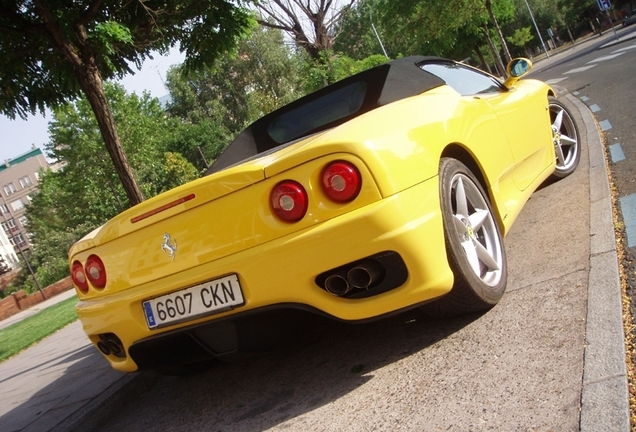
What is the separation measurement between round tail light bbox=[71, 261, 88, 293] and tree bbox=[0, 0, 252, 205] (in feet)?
9.55

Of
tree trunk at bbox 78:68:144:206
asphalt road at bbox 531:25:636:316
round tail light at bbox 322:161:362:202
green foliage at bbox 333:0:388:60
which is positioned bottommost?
asphalt road at bbox 531:25:636:316

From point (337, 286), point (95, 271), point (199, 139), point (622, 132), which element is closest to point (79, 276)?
point (95, 271)

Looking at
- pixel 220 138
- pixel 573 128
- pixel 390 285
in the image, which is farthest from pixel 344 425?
pixel 220 138

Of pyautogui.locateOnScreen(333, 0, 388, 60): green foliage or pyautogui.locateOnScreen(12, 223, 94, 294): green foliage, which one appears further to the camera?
pyautogui.locateOnScreen(333, 0, 388, 60): green foliage

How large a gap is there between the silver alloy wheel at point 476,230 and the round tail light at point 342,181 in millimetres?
572

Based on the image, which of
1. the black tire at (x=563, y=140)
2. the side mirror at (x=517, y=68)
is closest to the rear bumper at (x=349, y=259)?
the side mirror at (x=517, y=68)

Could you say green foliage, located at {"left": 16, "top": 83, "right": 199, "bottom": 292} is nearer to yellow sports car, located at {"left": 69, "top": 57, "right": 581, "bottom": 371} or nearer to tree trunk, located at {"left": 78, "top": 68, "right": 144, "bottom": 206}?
tree trunk, located at {"left": 78, "top": 68, "right": 144, "bottom": 206}

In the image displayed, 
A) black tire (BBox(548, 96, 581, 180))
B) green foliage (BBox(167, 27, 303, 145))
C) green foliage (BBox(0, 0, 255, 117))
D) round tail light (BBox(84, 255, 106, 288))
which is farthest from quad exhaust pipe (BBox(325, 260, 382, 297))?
green foliage (BBox(167, 27, 303, 145))

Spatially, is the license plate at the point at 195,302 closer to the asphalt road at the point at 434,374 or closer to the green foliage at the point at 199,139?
the asphalt road at the point at 434,374

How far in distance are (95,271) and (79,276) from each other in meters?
0.19

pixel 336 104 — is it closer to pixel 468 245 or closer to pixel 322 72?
pixel 468 245

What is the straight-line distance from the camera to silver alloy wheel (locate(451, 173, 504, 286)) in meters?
3.01

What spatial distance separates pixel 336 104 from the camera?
3.93 meters

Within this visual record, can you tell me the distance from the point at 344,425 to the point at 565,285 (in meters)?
1.26
